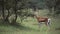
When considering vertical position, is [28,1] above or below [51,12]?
above

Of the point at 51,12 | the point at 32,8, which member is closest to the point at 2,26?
the point at 32,8

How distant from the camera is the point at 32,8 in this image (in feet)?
8.06

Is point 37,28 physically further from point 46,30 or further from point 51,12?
point 51,12

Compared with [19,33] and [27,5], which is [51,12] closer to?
[27,5]

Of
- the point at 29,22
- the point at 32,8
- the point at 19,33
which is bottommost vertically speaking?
the point at 19,33

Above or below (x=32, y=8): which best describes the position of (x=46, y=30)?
below

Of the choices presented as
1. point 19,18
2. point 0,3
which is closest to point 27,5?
point 19,18

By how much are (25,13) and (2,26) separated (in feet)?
1.24

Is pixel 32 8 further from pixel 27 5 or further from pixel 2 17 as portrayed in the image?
pixel 2 17

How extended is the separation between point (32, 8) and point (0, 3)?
1.53 feet

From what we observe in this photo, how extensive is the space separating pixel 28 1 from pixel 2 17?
44 cm

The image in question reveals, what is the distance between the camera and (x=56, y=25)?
2.52 metres

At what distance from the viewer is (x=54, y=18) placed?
98.3 inches

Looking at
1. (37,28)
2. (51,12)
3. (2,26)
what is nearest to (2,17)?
(2,26)
